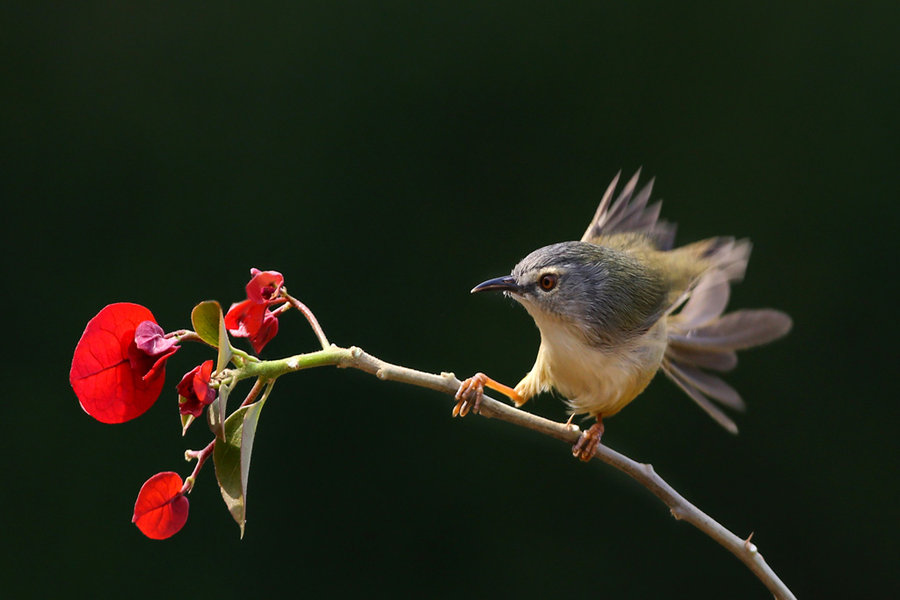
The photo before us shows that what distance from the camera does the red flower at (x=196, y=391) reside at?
3.02 feet

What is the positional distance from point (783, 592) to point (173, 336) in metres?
0.97

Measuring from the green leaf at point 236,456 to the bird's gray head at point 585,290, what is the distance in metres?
0.97

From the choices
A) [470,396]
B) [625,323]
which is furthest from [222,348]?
[625,323]

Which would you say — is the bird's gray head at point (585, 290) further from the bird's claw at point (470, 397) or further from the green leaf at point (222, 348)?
the green leaf at point (222, 348)

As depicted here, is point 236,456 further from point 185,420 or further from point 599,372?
point 599,372

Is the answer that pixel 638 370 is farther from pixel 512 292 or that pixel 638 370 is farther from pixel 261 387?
pixel 261 387

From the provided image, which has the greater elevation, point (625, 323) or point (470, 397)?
point (625, 323)

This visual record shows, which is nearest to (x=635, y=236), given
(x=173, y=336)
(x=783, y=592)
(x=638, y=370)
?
(x=638, y=370)

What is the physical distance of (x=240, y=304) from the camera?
106cm

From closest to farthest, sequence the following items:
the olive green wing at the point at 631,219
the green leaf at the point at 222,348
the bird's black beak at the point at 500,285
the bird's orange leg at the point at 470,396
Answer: the green leaf at the point at 222,348 → the bird's orange leg at the point at 470,396 → the bird's black beak at the point at 500,285 → the olive green wing at the point at 631,219

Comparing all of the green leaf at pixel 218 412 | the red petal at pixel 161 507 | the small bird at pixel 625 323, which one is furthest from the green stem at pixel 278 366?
the small bird at pixel 625 323

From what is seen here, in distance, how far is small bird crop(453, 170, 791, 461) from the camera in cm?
198

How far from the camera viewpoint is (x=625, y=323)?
2.06m

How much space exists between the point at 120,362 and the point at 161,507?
0.19 meters
